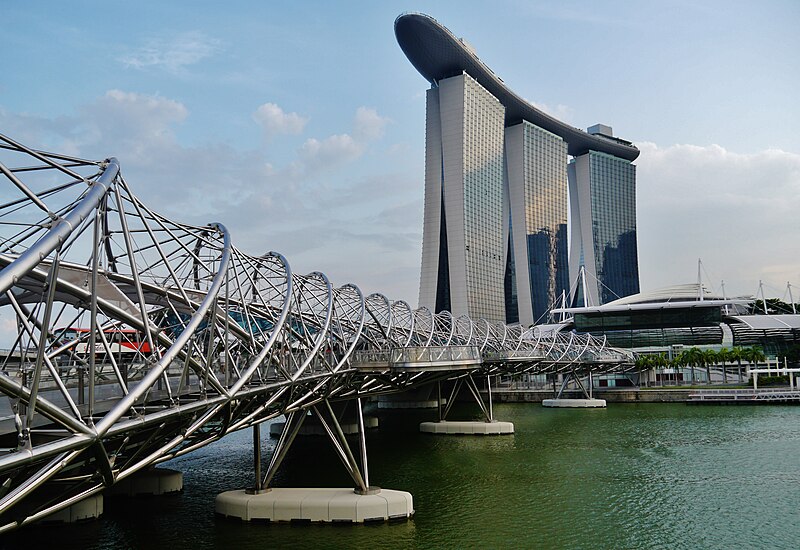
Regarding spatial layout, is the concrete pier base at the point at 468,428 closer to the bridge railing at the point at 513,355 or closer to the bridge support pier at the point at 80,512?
the bridge railing at the point at 513,355

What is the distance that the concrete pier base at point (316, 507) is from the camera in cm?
3419

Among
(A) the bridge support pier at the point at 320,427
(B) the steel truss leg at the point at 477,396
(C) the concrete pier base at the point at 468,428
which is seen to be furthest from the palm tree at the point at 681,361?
(A) the bridge support pier at the point at 320,427

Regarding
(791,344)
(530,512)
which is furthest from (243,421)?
(791,344)

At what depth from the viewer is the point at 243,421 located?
91.7 ft

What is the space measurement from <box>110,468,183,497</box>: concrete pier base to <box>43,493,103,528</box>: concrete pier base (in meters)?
4.14

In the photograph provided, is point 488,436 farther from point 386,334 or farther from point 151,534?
point 151,534

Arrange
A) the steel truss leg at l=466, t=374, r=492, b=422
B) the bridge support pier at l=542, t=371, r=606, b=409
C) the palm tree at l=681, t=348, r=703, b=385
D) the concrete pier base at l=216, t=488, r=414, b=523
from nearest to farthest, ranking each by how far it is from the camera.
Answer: the concrete pier base at l=216, t=488, r=414, b=523, the steel truss leg at l=466, t=374, r=492, b=422, the bridge support pier at l=542, t=371, r=606, b=409, the palm tree at l=681, t=348, r=703, b=385

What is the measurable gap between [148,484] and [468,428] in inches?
1337

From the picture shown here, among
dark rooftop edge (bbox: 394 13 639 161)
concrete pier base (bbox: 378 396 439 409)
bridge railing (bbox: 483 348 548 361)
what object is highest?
dark rooftop edge (bbox: 394 13 639 161)

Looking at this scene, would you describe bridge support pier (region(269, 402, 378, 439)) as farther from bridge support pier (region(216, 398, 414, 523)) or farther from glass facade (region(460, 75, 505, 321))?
glass facade (region(460, 75, 505, 321))

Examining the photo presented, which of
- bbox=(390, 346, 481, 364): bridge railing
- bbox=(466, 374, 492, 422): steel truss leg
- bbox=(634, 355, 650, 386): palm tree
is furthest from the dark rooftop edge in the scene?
bbox=(390, 346, 481, 364): bridge railing

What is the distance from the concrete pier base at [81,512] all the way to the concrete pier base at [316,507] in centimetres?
545

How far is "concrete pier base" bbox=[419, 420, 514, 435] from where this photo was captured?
66.0 metres

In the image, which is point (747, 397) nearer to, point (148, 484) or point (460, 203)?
point (148, 484)
